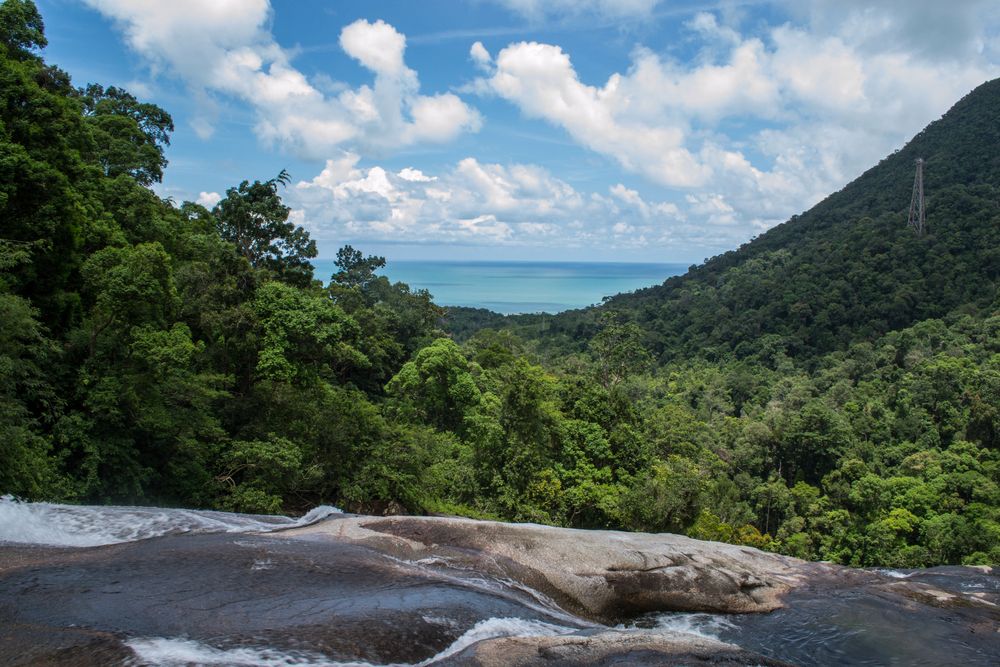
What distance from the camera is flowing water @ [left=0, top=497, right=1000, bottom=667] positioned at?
23.6 feet

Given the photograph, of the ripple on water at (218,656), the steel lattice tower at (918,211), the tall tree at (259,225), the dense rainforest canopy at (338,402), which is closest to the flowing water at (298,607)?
the ripple on water at (218,656)

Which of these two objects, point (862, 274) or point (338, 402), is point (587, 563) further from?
point (862, 274)

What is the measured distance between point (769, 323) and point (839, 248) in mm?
19573

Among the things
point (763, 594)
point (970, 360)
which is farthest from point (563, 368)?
point (763, 594)

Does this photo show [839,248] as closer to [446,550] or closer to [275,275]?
[275,275]

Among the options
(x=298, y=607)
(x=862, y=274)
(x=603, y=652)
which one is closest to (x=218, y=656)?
(x=298, y=607)

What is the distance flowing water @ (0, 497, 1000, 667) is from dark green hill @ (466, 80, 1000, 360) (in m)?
66.7

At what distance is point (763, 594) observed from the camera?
12414 millimetres

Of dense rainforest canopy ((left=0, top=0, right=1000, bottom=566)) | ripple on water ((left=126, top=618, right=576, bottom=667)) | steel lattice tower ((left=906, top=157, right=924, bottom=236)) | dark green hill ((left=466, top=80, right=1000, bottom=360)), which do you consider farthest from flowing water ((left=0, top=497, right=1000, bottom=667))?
steel lattice tower ((left=906, top=157, right=924, bottom=236))

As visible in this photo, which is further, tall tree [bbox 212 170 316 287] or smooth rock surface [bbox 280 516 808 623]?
tall tree [bbox 212 170 316 287]

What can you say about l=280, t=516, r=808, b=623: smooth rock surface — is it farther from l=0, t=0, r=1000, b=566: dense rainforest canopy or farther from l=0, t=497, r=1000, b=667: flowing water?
l=0, t=0, r=1000, b=566: dense rainforest canopy

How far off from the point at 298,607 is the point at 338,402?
1205 centimetres

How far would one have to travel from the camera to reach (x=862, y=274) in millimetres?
76750

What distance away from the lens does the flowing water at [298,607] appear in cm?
720
